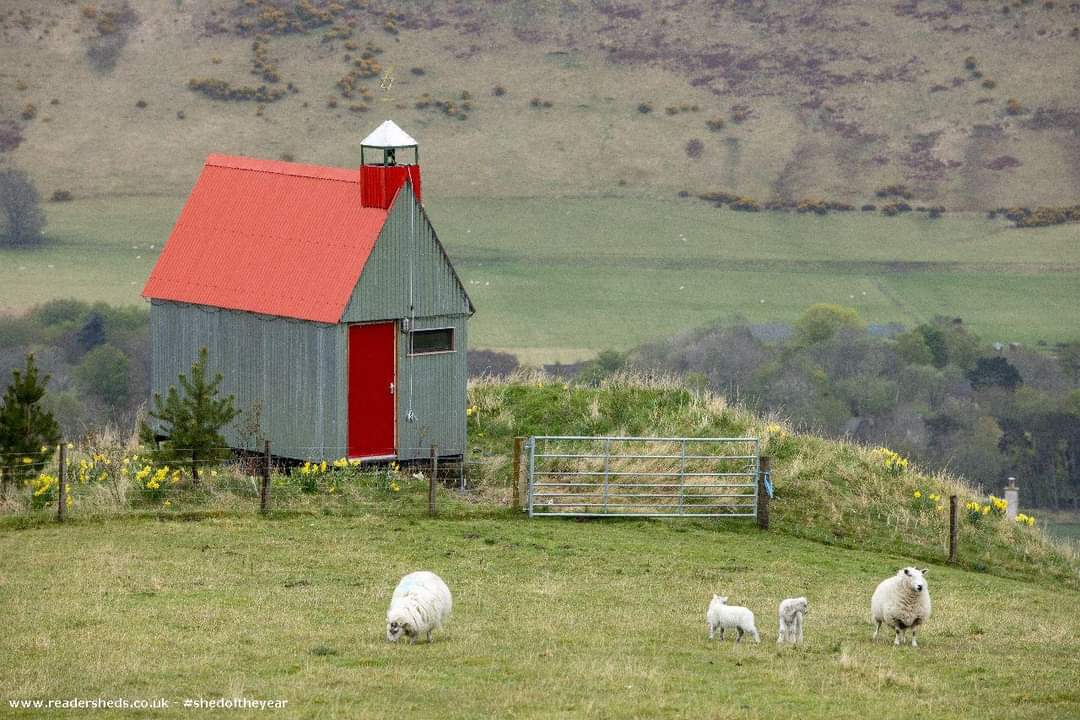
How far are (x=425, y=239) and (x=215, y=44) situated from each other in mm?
118041

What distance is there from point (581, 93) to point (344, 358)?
114 m

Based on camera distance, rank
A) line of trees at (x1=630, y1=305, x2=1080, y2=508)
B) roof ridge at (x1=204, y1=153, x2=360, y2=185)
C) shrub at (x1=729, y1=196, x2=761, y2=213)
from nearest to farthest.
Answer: roof ridge at (x1=204, y1=153, x2=360, y2=185), line of trees at (x1=630, y1=305, x2=1080, y2=508), shrub at (x1=729, y1=196, x2=761, y2=213)

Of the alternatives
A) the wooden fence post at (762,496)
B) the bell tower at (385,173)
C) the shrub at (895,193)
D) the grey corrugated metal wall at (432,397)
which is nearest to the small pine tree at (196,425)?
the grey corrugated metal wall at (432,397)

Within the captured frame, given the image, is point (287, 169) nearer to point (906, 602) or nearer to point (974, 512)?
point (974, 512)

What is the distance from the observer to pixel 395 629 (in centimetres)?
1894

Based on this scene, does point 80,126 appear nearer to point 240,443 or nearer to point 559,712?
point 240,443

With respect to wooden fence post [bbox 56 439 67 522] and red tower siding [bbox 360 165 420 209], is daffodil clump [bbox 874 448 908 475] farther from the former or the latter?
wooden fence post [bbox 56 439 67 522]

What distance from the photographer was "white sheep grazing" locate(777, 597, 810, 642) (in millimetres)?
19328

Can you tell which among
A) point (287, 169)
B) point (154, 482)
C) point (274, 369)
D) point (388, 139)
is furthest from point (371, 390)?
point (287, 169)

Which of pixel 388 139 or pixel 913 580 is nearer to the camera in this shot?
pixel 913 580

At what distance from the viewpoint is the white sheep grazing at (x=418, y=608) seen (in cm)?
1891

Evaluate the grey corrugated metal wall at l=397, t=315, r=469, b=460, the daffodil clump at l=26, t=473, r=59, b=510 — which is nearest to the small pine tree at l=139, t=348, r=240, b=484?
the daffodil clump at l=26, t=473, r=59, b=510

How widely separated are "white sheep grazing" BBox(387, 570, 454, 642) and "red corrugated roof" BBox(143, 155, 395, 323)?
1132 cm

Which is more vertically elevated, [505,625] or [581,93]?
[581,93]
